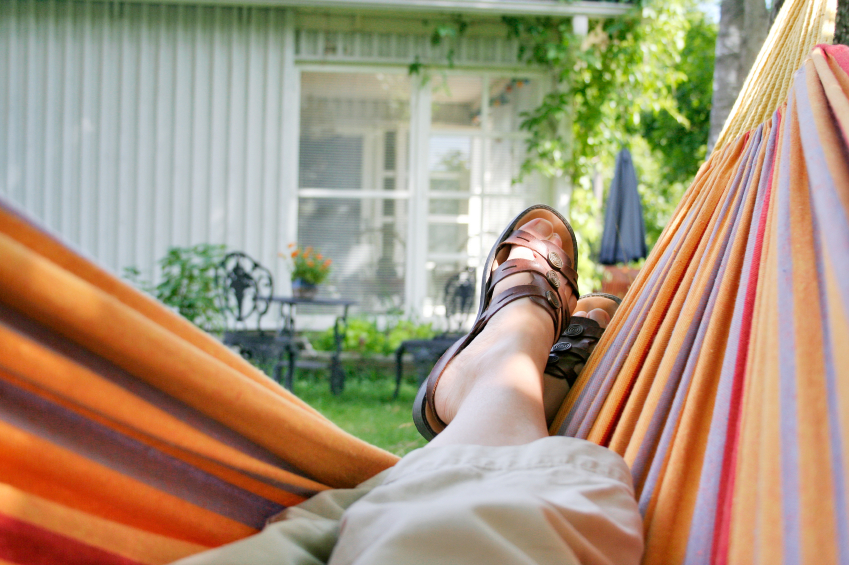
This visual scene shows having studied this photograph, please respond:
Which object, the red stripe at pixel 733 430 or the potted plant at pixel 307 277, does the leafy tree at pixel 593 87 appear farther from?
the red stripe at pixel 733 430

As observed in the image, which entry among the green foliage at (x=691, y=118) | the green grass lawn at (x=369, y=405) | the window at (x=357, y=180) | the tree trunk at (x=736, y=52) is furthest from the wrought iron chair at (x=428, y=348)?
the green foliage at (x=691, y=118)

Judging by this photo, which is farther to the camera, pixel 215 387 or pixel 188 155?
pixel 188 155

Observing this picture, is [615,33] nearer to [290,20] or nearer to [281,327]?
[290,20]

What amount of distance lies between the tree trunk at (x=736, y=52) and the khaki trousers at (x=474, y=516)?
2.94 m

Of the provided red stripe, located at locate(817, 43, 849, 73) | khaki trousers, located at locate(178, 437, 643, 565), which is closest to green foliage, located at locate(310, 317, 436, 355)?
red stripe, located at locate(817, 43, 849, 73)

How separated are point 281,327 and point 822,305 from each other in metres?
4.98

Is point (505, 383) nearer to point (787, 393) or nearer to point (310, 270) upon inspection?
point (787, 393)

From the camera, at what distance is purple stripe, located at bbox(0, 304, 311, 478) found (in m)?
0.52

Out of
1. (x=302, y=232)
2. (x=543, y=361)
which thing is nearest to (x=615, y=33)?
(x=302, y=232)

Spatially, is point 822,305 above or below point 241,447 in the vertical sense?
above

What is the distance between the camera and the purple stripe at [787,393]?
1.54 feet

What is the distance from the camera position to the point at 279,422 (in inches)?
24.8

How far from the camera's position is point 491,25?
17.8 ft

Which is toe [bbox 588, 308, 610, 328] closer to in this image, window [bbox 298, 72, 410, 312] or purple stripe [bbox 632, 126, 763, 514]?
purple stripe [bbox 632, 126, 763, 514]
